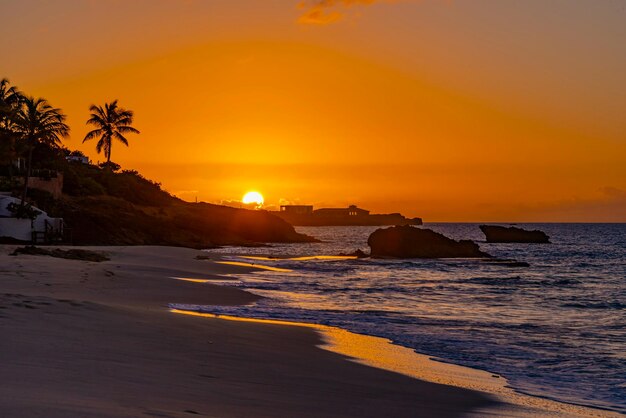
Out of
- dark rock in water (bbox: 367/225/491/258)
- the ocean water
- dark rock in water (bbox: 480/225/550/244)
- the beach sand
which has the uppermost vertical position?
dark rock in water (bbox: 480/225/550/244)

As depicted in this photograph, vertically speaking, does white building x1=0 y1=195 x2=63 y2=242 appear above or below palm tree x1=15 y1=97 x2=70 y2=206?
below

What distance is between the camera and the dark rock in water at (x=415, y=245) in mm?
68062

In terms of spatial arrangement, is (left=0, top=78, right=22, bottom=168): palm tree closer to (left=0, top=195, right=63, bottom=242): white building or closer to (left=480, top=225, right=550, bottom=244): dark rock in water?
(left=0, top=195, right=63, bottom=242): white building

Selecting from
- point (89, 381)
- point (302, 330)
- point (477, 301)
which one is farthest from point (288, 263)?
point (89, 381)

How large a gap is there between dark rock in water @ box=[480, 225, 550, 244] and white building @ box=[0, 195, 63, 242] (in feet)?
301

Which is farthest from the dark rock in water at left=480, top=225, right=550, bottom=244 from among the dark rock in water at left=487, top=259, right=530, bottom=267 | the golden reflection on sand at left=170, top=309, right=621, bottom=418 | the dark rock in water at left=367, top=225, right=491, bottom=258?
the golden reflection on sand at left=170, top=309, right=621, bottom=418

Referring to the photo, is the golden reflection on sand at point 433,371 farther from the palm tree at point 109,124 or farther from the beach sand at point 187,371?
the palm tree at point 109,124

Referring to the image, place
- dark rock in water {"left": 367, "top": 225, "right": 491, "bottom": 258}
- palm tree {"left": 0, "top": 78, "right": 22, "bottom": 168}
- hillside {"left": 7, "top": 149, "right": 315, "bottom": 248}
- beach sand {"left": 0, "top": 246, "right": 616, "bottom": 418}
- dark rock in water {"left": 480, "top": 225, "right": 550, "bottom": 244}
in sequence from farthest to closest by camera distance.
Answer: dark rock in water {"left": 480, "top": 225, "right": 550, "bottom": 244}, dark rock in water {"left": 367, "top": 225, "right": 491, "bottom": 258}, hillside {"left": 7, "top": 149, "right": 315, "bottom": 248}, palm tree {"left": 0, "top": 78, "right": 22, "bottom": 168}, beach sand {"left": 0, "top": 246, "right": 616, "bottom": 418}

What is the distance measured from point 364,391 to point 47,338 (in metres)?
5.15

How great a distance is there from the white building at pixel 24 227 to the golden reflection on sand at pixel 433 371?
37968 mm

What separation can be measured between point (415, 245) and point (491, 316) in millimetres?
43777

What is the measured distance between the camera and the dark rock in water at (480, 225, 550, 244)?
408 feet

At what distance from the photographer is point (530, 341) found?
18656 millimetres

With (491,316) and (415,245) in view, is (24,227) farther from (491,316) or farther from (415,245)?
(491,316)
